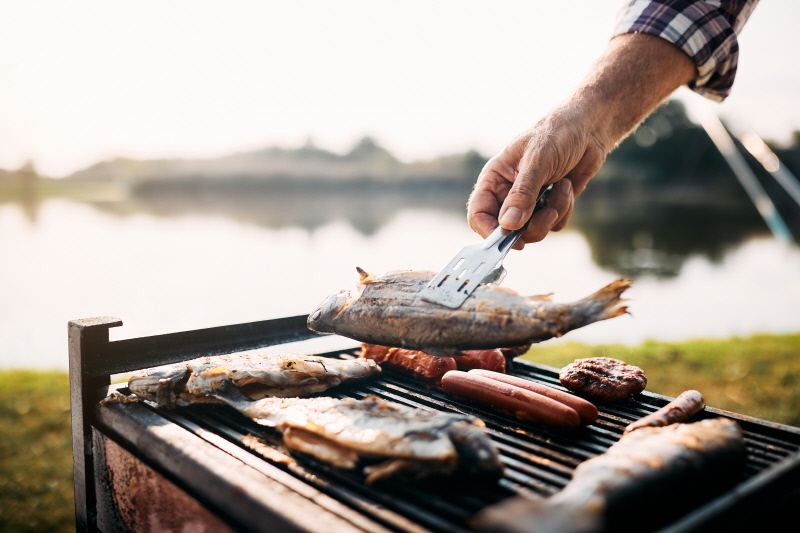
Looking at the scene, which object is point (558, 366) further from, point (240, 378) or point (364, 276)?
point (240, 378)

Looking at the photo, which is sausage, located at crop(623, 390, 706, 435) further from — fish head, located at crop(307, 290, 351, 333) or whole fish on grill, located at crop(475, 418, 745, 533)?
fish head, located at crop(307, 290, 351, 333)

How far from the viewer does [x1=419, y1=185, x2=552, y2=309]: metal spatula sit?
2.72 m

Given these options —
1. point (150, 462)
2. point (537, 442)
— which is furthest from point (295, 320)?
point (537, 442)

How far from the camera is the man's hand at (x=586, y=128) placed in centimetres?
361

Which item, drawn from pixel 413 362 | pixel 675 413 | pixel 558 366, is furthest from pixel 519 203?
pixel 558 366

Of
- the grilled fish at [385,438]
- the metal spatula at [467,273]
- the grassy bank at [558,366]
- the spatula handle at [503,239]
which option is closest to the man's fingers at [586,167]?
the spatula handle at [503,239]

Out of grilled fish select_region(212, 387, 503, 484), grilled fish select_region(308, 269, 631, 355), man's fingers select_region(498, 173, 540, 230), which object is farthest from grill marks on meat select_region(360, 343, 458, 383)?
man's fingers select_region(498, 173, 540, 230)

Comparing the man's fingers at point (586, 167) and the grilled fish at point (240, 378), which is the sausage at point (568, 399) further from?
the man's fingers at point (586, 167)

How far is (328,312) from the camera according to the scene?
3.16 meters

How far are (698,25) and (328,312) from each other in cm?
335

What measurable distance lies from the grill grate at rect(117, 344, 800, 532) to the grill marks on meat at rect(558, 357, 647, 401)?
3.5 inches

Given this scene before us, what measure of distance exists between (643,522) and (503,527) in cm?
80

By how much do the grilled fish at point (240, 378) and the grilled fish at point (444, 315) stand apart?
0.96 ft

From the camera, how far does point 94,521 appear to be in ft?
10.2
